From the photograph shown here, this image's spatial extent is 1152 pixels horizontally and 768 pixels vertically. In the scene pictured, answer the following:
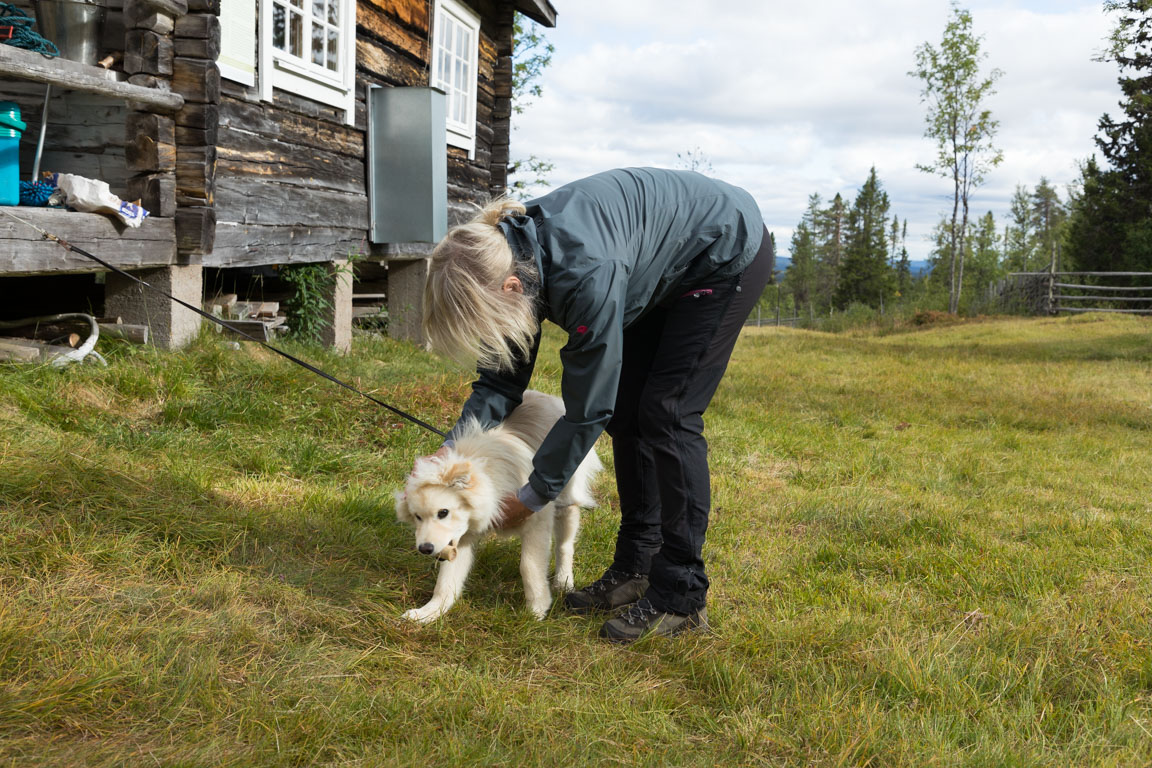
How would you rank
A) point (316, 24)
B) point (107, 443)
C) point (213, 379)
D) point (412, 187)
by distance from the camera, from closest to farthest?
point (107, 443), point (213, 379), point (316, 24), point (412, 187)

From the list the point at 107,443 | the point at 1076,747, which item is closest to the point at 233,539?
the point at 107,443

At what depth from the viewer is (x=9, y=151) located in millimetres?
5094

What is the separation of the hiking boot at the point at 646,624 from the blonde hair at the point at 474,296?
1133 mm

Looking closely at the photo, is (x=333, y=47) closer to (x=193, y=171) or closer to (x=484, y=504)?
(x=193, y=171)

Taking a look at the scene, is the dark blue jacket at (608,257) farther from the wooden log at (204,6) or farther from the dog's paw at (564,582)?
the wooden log at (204,6)

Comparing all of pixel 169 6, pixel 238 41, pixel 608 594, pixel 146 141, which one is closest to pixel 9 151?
pixel 146 141

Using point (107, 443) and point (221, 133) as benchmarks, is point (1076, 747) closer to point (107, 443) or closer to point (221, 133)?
point (107, 443)

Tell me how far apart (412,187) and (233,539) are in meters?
6.32

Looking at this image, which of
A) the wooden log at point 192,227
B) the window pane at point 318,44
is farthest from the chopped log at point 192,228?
the window pane at point 318,44

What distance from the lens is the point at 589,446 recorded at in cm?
289

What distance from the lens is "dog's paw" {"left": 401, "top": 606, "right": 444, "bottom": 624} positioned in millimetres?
3155

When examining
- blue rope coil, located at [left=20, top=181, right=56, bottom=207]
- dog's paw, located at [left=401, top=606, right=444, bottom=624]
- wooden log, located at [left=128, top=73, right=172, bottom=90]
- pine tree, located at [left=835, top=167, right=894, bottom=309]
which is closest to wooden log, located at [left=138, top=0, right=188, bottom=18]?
wooden log, located at [left=128, top=73, right=172, bottom=90]

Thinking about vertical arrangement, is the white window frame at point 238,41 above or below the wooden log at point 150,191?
above

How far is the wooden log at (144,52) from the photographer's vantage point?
5750 millimetres
